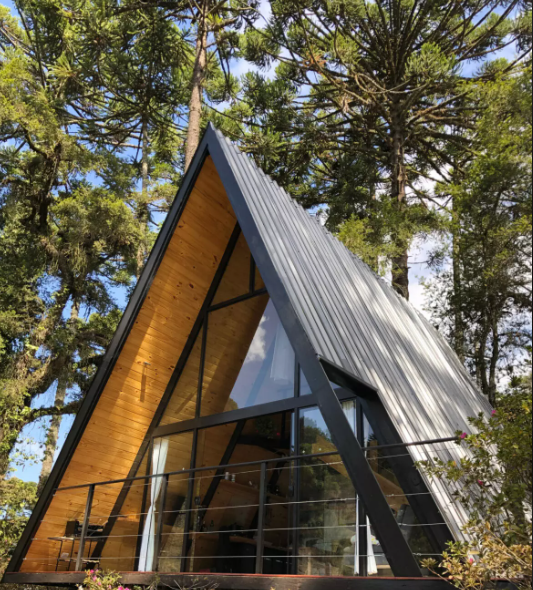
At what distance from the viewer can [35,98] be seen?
12.2 m

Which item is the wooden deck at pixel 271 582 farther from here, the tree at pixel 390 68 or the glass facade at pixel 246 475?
the tree at pixel 390 68

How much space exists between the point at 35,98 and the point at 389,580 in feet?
38.0

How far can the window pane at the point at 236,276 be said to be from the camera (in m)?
7.49

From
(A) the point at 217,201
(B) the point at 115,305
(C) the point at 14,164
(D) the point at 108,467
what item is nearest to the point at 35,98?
(C) the point at 14,164

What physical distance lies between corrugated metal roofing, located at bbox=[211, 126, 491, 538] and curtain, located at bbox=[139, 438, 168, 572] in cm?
290

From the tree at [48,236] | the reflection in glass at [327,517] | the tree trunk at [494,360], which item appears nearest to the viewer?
the reflection in glass at [327,517]

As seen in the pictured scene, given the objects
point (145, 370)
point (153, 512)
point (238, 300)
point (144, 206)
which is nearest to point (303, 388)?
point (238, 300)

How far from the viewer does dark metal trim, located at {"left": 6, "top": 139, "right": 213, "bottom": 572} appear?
6.76 metres

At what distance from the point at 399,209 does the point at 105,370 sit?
9.44 metres

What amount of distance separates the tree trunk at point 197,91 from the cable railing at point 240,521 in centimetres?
824

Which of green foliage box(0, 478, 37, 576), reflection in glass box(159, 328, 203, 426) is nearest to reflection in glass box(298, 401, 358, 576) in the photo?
reflection in glass box(159, 328, 203, 426)

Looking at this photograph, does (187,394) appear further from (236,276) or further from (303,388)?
(303,388)

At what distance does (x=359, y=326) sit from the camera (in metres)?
6.10

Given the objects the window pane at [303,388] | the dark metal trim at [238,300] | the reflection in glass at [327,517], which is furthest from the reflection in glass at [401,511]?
the dark metal trim at [238,300]
